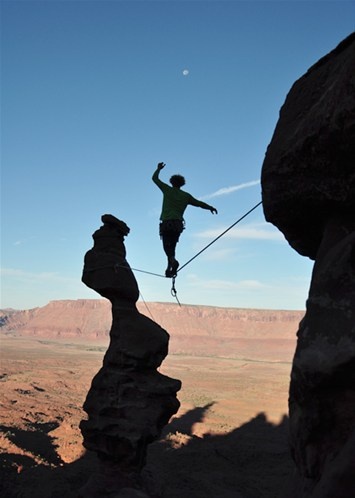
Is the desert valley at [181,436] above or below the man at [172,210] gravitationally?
below

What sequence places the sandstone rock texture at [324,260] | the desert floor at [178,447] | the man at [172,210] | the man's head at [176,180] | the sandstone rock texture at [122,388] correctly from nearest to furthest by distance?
the sandstone rock texture at [324,260]
the man at [172,210]
the man's head at [176,180]
the sandstone rock texture at [122,388]
the desert floor at [178,447]

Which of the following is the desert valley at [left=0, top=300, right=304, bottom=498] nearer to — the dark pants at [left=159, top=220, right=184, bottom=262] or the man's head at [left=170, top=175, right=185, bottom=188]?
the dark pants at [left=159, top=220, right=184, bottom=262]

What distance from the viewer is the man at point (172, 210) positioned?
895cm

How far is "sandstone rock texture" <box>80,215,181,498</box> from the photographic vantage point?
384 inches

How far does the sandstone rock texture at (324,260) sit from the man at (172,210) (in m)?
3.24

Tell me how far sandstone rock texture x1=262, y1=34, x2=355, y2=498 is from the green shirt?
3.25m

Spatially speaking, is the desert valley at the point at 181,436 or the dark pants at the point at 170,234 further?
the desert valley at the point at 181,436

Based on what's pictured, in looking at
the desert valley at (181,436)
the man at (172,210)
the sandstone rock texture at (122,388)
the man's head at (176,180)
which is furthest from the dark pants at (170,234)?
the desert valley at (181,436)

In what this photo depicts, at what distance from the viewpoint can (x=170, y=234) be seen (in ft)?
29.7

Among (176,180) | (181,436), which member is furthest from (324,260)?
(181,436)

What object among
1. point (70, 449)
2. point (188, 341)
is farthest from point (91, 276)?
point (188, 341)

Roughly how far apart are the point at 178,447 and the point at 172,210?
12535mm

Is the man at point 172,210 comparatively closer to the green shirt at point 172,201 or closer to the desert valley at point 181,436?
the green shirt at point 172,201

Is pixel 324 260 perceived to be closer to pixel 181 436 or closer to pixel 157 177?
pixel 157 177
